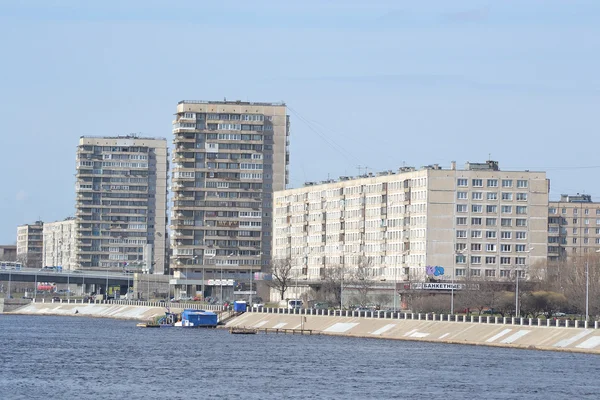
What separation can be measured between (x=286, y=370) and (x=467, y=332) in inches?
1847

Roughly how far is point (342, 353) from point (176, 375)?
109 ft

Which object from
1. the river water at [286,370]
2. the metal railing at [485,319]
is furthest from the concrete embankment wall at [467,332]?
the river water at [286,370]

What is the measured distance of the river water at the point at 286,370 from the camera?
101 meters

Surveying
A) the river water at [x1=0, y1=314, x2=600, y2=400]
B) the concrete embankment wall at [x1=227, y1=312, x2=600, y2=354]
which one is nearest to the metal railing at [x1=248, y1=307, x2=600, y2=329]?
the concrete embankment wall at [x1=227, y1=312, x2=600, y2=354]

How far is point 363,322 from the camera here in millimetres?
→ 188375

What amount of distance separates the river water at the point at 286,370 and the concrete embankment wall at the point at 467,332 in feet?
9.36

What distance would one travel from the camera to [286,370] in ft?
401

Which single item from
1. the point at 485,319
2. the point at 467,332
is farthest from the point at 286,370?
the point at 485,319

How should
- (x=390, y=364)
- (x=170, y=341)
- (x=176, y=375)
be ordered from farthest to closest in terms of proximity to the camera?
1. (x=170, y=341)
2. (x=390, y=364)
3. (x=176, y=375)

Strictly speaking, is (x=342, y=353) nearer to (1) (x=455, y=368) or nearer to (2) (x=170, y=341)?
(1) (x=455, y=368)

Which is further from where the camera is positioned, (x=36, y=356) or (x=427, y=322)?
(x=427, y=322)

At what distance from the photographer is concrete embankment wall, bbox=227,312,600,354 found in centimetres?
14550

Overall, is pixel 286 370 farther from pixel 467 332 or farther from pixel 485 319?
pixel 485 319

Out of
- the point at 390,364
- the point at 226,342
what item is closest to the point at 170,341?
the point at 226,342
